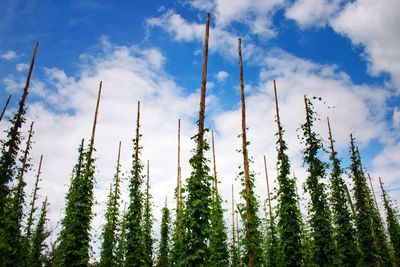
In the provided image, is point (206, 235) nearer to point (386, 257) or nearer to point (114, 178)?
point (114, 178)

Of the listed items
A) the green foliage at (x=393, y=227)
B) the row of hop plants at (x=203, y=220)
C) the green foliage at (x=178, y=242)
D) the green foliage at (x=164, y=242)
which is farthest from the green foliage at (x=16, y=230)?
the green foliage at (x=393, y=227)

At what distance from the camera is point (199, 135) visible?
1349 cm

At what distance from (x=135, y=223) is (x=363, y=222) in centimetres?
2127

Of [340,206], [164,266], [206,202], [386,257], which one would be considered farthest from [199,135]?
[386,257]

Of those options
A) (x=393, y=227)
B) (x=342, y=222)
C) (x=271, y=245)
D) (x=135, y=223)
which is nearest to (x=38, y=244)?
(x=135, y=223)

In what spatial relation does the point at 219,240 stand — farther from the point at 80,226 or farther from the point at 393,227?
the point at 393,227

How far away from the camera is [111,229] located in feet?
93.4

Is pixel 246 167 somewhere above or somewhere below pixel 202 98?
below

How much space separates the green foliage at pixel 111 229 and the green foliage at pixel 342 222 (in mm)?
18891

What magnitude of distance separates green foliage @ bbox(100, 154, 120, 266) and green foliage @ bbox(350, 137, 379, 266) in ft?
72.3

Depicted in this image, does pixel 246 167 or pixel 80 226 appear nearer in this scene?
pixel 246 167

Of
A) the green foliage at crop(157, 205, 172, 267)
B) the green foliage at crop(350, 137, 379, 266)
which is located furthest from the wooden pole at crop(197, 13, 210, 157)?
the green foliage at crop(157, 205, 172, 267)

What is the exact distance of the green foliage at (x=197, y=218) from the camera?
12.1 m

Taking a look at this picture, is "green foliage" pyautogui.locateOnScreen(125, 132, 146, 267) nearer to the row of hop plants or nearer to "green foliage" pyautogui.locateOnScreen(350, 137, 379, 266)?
the row of hop plants
